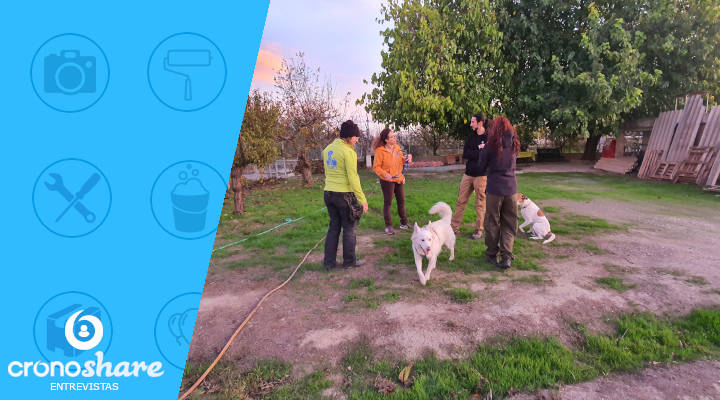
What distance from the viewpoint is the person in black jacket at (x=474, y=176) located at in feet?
15.7

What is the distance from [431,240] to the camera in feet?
12.3

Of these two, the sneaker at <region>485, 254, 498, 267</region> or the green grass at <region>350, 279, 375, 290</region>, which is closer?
the green grass at <region>350, 279, 375, 290</region>

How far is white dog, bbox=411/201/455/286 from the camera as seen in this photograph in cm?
371

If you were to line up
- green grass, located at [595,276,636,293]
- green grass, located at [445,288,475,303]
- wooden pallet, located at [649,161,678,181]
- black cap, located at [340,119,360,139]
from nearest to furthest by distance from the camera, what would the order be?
green grass, located at [445,288,475,303]
green grass, located at [595,276,636,293]
black cap, located at [340,119,360,139]
wooden pallet, located at [649,161,678,181]

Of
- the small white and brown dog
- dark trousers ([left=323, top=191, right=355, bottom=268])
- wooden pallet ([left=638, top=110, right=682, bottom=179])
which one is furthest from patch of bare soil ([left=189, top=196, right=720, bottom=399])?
wooden pallet ([left=638, top=110, right=682, bottom=179])

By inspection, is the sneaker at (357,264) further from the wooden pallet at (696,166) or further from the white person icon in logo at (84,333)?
the wooden pallet at (696,166)

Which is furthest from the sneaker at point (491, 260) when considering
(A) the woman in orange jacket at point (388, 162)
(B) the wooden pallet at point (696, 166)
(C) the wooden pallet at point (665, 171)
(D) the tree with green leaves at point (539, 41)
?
(C) the wooden pallet at point (665, 171)

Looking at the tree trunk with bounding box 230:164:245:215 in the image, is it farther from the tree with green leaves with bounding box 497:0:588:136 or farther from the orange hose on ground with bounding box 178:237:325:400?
the tree with green leaves with bounding box 497:0:588:136

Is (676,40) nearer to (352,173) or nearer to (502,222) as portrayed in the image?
(502,222)

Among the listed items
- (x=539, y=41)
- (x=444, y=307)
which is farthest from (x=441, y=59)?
(x=444, y=307)

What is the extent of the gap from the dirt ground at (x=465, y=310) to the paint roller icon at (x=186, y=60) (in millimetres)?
2163

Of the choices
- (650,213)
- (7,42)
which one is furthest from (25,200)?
(650,213)

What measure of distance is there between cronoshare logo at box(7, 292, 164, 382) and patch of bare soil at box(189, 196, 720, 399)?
83cm

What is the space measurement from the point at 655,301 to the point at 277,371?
12.6 ft
